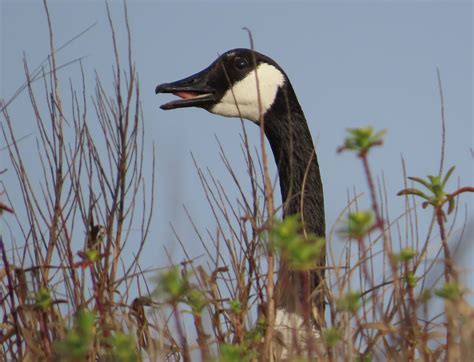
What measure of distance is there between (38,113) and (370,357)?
1841 mm

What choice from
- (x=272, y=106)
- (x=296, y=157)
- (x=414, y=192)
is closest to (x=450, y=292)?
(x=414, y=192)

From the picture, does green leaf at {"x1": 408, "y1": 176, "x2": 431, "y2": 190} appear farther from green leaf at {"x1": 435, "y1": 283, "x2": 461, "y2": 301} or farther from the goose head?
the goose head

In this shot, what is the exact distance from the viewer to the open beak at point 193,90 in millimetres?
5809

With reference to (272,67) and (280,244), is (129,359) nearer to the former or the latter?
(280,244)

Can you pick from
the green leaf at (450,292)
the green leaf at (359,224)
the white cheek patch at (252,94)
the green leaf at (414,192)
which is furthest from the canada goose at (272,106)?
the green leaf at (359,224)

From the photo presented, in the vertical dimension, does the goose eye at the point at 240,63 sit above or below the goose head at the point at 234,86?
above

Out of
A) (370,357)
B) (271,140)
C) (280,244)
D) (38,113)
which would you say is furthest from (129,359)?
(271,140)

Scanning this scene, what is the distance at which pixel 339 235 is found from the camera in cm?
231

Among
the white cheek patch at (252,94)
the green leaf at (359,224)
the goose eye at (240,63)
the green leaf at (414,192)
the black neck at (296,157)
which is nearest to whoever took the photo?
the green leaf at (359,224)

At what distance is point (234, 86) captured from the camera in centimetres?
595

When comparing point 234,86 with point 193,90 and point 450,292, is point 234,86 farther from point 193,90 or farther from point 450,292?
point 450,292

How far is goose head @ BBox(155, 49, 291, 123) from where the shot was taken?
5797mm

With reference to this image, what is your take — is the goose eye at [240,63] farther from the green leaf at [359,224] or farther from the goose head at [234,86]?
the green leaf at [359,224]

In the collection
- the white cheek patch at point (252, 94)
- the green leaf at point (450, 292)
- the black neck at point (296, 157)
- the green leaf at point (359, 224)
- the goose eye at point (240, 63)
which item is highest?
the goose eye at point (240, 63)
